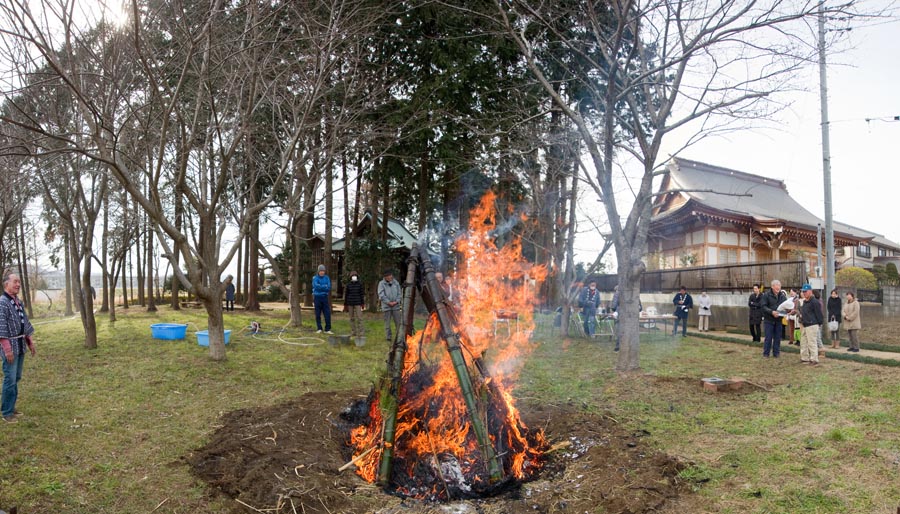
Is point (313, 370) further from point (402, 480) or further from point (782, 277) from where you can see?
point (782, 277)

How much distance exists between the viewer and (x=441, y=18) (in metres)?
16.8

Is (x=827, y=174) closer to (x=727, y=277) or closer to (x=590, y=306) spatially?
(x=727, y=277)

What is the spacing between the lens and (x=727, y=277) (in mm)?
20562

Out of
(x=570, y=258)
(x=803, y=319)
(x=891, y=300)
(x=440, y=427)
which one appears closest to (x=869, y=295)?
(x=891, y=300)

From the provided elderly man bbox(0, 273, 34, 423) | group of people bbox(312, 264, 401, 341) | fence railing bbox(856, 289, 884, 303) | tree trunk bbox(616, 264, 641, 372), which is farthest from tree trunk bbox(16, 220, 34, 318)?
fence railing bbox(856, 289, 884, 303)

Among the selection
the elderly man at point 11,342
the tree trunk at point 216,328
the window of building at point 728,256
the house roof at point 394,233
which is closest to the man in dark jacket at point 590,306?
the house roof at point 394,233

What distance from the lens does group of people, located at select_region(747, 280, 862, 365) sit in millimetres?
10930

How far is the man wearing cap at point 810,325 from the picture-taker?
35.4 feet

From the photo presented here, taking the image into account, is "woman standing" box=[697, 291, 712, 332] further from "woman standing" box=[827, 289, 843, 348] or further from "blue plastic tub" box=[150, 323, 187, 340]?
"blue plastic tub" box=[150, 323, 187, 340]

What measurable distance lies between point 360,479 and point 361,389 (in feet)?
11.5

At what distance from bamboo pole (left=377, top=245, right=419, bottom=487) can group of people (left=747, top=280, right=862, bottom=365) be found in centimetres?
947

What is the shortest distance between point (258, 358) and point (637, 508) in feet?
28.4

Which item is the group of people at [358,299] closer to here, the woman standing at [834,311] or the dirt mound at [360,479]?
the dirt mound at [360,479]

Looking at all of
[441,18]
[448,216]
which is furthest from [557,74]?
[448,216]
